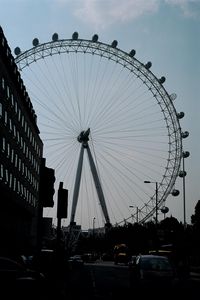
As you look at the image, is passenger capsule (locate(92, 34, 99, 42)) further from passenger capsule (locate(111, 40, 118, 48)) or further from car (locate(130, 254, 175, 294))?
car (locate(130, 254, 175, 294))

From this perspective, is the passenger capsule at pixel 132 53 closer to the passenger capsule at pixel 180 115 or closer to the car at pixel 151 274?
the passenger capsule at pixel 180 115

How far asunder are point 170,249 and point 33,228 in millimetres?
44123

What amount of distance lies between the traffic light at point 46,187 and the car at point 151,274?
44.6ft

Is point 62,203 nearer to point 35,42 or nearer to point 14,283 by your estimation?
point 14,283

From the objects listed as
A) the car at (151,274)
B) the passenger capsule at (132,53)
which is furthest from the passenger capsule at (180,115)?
the car at (151,274)

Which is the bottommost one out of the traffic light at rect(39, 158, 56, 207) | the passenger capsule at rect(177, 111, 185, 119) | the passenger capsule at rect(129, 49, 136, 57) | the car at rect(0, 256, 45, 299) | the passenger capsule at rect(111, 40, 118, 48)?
the car at rect(0, 256, 45, 299)

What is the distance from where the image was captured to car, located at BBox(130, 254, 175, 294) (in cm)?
2544

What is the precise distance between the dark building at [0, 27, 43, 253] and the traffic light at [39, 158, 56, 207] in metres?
57.0

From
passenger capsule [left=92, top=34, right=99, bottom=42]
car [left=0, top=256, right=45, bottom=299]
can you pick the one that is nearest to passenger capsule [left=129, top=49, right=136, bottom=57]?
passenger capsule [left=92, top=34, right=99, bottom=42]

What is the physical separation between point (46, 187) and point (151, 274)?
1399 cm

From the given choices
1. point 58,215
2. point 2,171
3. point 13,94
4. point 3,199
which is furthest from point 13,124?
point 58,215

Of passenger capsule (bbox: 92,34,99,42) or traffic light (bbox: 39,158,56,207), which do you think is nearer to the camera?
traffic light (bbox: 39,158,56,207)

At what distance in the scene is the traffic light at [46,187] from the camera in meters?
12.8

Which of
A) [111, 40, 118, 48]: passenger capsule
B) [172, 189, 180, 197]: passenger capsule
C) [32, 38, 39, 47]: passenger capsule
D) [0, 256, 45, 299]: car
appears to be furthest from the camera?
A: [172, 189, 180, 197]: passenger capsule
